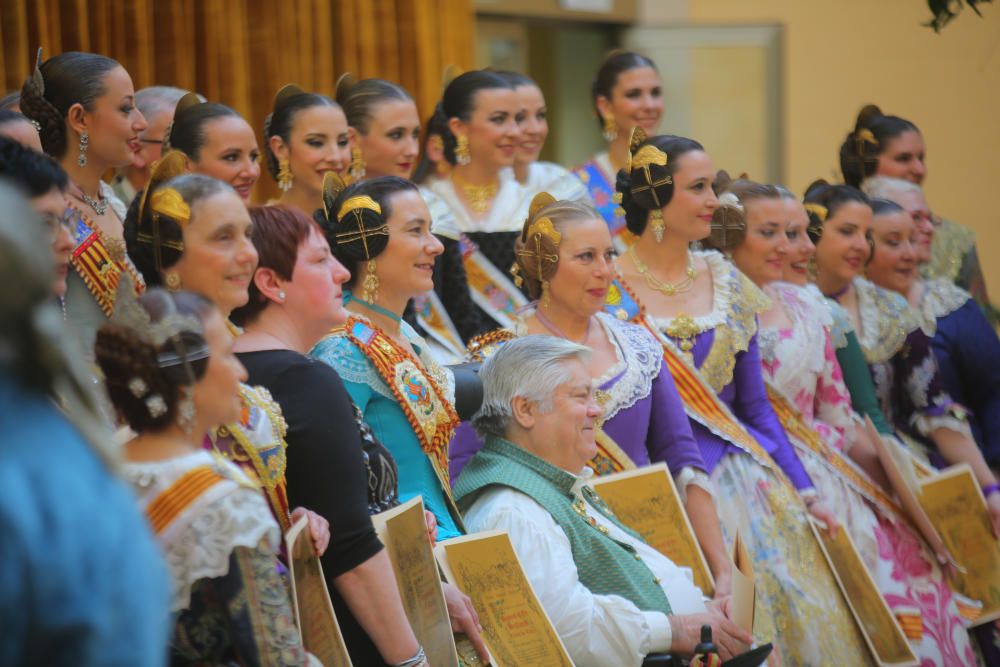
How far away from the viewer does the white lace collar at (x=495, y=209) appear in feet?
13.9

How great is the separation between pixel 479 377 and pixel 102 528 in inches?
77.0

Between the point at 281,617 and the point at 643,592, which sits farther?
the point at 643,592

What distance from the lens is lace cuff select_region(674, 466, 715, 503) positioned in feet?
11.1

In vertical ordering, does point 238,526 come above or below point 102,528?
below

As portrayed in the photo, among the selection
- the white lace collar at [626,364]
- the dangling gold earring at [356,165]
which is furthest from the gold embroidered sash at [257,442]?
the dangling gold earring at [356,165]

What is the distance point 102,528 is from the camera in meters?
1.05

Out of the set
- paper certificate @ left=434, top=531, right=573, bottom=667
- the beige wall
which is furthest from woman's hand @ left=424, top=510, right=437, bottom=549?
the beige wall

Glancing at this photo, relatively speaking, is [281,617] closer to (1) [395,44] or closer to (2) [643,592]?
(2) [643,592]

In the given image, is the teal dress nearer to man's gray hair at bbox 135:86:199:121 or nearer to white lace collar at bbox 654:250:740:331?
white lace collar at bbox 654:250:740:331

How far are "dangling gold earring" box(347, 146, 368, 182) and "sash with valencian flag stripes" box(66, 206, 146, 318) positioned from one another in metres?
1.19

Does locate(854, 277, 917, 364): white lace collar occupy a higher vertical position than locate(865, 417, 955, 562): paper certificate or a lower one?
higher

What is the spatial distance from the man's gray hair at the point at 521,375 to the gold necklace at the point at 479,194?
137 cm

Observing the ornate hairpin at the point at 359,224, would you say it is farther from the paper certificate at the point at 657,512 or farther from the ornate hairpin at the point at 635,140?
the ornate hairpin at the point at 635,140

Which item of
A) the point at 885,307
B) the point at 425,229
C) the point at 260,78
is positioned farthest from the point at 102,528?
the point at 260,78
